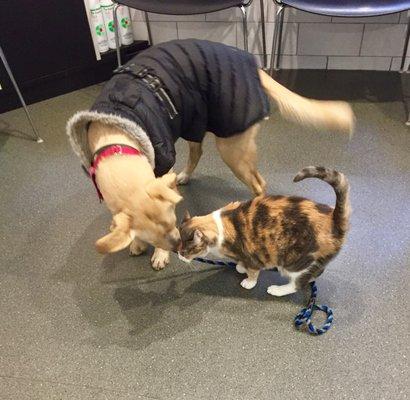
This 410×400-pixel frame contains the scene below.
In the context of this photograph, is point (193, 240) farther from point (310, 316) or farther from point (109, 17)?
point (109, 17)

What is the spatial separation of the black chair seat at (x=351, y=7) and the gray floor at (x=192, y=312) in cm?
71

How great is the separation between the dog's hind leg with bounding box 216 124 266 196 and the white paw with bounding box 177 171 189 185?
42 centimetres

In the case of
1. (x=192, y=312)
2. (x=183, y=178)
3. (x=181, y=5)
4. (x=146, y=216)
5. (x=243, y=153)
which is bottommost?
(x=192, y=312)

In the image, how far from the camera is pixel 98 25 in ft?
8.70

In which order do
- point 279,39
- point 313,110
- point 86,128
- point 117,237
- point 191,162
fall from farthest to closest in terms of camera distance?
point 279,39
point 191,162
point 313,110
point 86,128
point 117,237

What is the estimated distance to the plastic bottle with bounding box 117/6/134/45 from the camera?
2.73 m

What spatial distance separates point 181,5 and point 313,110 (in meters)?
1.17

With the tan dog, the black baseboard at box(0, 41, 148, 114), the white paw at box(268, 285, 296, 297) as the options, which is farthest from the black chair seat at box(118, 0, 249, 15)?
the white paw at box(268, 285, 296, 297)

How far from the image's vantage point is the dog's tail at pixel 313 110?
55.4 inches

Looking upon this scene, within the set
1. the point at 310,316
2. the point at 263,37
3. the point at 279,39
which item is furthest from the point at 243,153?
the point at 263,37

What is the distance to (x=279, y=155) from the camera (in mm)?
2154

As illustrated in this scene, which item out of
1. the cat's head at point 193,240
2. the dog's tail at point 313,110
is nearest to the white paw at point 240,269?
the cat's head at point 193,240

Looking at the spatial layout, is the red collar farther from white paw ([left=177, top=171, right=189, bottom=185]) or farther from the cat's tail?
white paw ([left=177, top=171, right=189, bottom=185])

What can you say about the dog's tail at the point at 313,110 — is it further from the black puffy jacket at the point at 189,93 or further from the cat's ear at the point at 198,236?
the cat's ear at the point at 198,236
